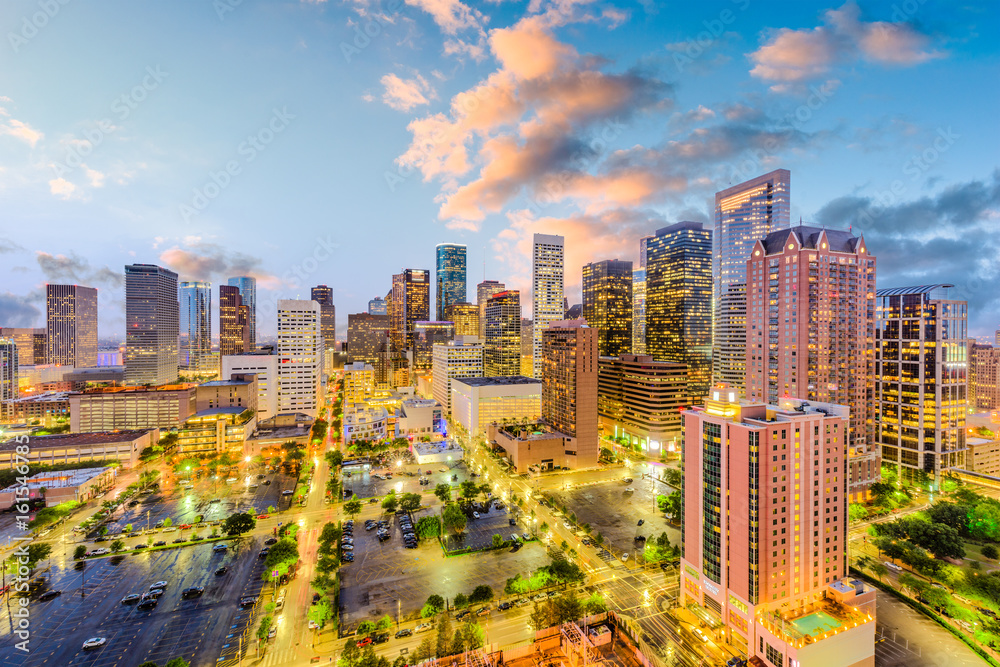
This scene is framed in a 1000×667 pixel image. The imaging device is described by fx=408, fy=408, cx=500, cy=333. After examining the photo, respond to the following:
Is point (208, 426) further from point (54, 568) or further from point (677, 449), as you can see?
point (677, 449)

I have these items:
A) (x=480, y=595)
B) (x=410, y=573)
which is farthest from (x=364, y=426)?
(x=480, y=595)

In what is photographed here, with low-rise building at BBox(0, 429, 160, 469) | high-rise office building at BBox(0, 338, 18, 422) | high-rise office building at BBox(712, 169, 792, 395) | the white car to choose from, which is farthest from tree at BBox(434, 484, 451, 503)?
high-rise office building at BBox(0, 338, 18, 422)

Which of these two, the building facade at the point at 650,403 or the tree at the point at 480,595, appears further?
the building facade at the point at 650,403

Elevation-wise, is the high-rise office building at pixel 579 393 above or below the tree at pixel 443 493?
above

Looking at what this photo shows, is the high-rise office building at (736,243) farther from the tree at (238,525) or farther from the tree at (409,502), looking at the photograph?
the tree at (238,525)

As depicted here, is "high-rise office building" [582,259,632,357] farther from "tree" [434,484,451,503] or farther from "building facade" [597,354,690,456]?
"tree" [434,484,451,503]

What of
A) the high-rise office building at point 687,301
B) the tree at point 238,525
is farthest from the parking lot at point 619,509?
the high-rise office building at point 687,301
